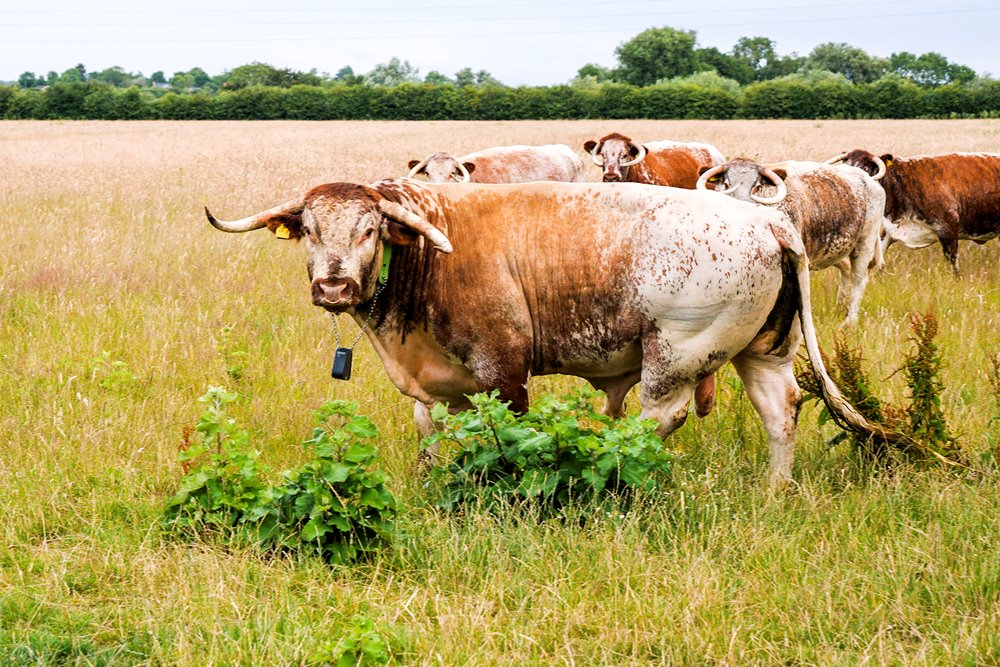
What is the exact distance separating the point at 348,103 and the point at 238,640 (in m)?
61.1

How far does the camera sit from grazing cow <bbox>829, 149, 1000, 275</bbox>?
11969 millimetres

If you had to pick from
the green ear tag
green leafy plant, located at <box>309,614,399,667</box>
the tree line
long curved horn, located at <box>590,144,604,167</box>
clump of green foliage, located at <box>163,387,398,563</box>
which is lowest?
green leafy plant, located at <box>309,614,399,667</box>

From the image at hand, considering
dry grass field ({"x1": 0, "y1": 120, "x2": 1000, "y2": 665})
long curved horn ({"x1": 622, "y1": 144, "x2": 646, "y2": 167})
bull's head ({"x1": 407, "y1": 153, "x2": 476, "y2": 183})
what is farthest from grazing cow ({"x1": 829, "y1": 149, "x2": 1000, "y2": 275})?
bull's head ({"x1": 407, "y1": 153, "x2": 476, "y2": 183})

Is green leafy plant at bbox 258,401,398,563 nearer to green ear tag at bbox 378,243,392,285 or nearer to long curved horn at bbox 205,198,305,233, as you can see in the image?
green ear tag at bbox 378,243,392,285

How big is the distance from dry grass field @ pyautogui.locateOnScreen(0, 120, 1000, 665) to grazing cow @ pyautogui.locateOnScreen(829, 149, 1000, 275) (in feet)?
12.5

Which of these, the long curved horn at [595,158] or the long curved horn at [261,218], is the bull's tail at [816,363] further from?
the long curved horn at [595,158]

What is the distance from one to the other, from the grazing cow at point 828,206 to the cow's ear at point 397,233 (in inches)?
196

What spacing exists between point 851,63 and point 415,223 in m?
112

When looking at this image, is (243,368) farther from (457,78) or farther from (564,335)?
(457,78)

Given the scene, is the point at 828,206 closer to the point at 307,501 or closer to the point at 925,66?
the point at 307,501

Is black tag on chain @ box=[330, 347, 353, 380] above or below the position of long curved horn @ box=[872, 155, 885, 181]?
below

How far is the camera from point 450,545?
175 inches

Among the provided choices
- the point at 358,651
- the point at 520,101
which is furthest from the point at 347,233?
the point at 520,101

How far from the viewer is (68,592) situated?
4.13 metres
